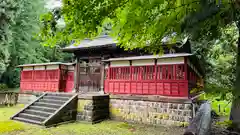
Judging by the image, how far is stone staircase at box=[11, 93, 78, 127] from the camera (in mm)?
7377

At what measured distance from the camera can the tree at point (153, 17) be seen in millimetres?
1782

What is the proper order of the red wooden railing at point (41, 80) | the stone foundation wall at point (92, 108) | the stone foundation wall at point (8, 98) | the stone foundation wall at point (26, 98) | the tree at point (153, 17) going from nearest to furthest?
the tree at point (153, 17), the stone foundation wall at point (92, 108), the red wooden railing at point (41, 80), the stone foundation wall at point (8, 98), the stone foundation wall at point (26, 98)

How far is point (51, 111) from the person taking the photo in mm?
7977

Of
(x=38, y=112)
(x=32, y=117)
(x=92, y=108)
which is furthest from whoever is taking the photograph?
(x=38, y=112)

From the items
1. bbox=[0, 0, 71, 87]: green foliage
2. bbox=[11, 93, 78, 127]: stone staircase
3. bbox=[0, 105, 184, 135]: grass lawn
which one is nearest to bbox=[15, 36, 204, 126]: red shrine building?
bbox=[11, 93, 78, 127]: stone staircase

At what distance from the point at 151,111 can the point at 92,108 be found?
2.70 meters

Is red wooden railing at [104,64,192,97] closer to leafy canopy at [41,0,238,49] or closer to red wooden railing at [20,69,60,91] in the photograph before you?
red wooden railing at [20,69,60,91]

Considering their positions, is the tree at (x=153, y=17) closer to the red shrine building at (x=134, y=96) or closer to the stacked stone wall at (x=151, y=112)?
the red shrine building at (x=134, y=96)

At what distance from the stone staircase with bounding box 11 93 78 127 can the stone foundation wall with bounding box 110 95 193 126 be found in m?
2.03

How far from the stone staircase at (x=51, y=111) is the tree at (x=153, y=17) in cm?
502

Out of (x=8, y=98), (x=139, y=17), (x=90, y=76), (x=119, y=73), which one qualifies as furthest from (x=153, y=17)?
(x=8, y=98)

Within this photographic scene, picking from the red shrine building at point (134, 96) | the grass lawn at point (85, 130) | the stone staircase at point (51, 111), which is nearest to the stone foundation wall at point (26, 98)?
the red shrine building at point (134, 96)

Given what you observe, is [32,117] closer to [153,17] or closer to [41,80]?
[41,80]

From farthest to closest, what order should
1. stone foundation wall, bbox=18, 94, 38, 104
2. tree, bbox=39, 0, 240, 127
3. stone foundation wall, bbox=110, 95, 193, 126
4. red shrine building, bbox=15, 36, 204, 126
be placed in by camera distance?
stone foundation wall, bbox=18, 94, 38, 104 → red shrine building, bbox=15, 36, 204, 126 → stone foundation wall, bbox=110, 95, 193, 126 → tree, bbox=39, 0, 240, 127
